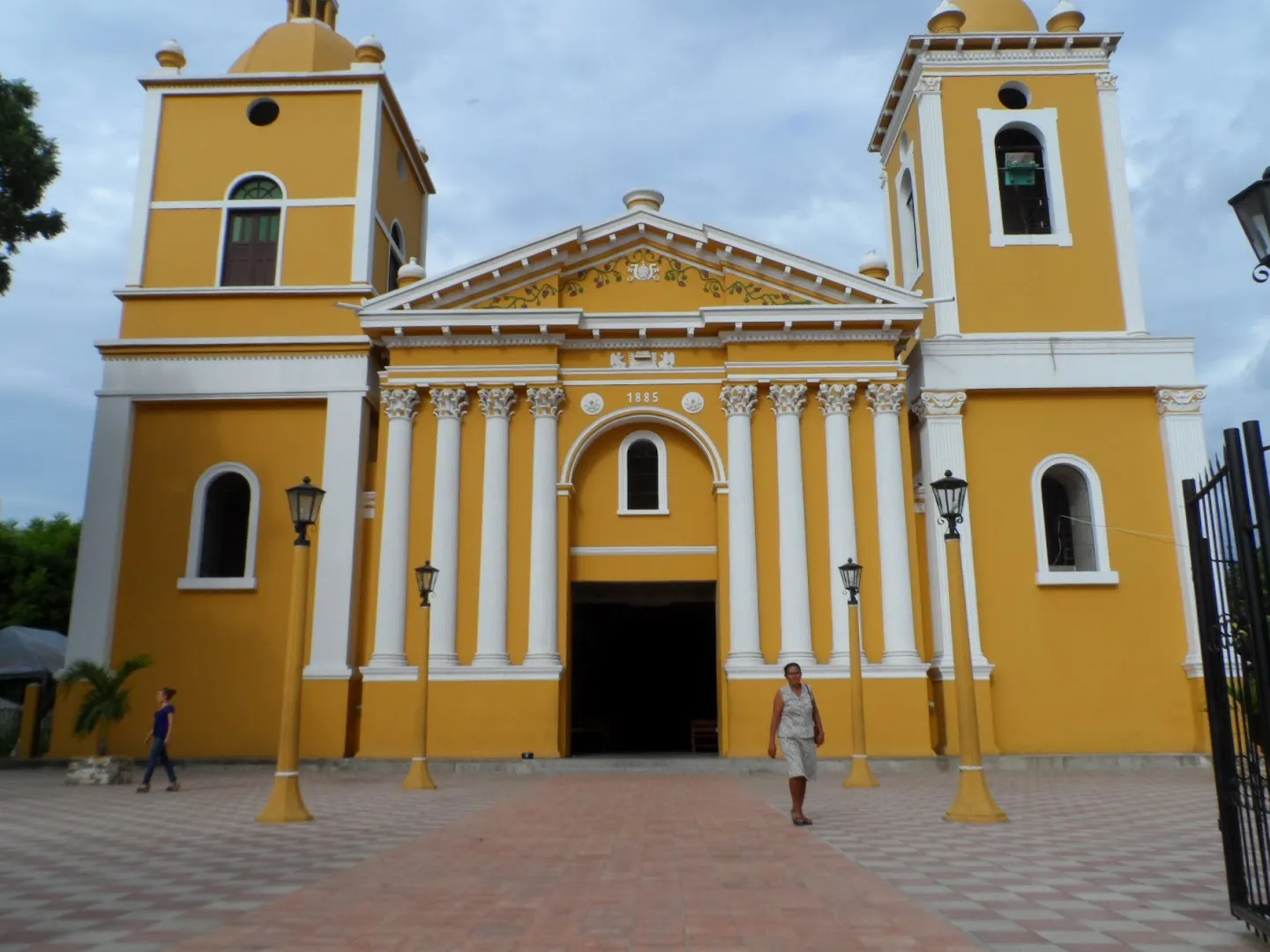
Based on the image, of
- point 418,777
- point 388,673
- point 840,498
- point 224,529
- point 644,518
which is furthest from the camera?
point 224,529

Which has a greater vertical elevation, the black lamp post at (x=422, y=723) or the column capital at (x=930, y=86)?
the column capital at (x=930, y=86)

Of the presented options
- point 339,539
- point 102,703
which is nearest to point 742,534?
point 339,539

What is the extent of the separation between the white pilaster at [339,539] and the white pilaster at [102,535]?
10.6 feet

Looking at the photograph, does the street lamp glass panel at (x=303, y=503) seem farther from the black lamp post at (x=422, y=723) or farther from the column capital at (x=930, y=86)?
the column capital at (x=930, y=86)

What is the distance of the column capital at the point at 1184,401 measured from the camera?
20.7 meters

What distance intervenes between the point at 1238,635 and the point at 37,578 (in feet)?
136

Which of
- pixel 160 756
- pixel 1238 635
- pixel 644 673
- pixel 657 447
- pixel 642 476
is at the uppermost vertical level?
pixel 657 447

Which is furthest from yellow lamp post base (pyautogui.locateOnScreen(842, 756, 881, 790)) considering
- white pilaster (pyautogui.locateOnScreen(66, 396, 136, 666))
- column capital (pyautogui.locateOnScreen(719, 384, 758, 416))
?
white pilaster (pyautogui.locateOnScreen(66, 396, 136, 666))

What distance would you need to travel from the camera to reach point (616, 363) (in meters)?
21.0

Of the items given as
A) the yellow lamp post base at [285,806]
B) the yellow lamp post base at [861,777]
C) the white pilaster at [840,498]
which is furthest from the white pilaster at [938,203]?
the yellow lamp post base at [285,806]

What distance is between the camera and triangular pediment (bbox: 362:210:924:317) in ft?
68.0

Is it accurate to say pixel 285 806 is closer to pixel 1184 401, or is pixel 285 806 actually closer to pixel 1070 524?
pixel 1070 524

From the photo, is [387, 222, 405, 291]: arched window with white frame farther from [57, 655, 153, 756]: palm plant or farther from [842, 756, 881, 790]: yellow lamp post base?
[842, 756, 881, 790]: yellow lamp post base

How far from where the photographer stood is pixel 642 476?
21.4m
